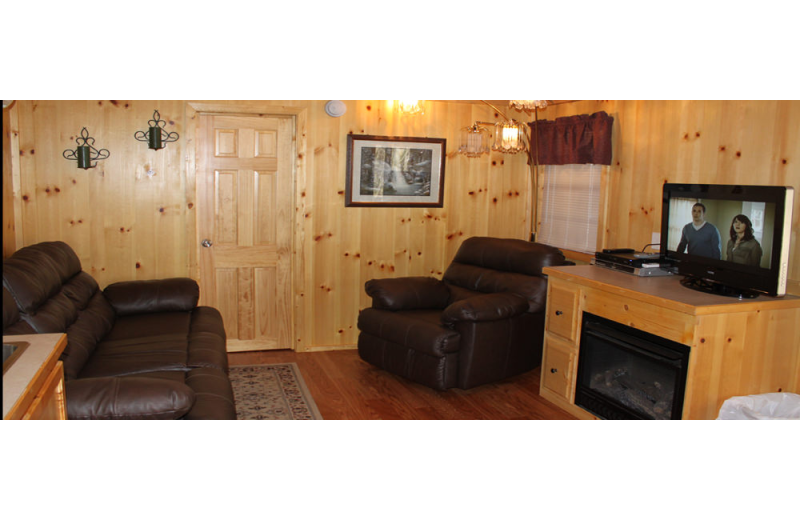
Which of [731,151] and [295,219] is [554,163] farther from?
[295,219]

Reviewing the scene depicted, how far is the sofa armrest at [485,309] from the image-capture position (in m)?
3.77

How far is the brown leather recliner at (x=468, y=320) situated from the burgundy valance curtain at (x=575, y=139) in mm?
Result: 740

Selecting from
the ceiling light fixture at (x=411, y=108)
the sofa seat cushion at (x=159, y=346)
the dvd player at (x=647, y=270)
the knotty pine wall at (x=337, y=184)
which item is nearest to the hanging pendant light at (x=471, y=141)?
the ceiling light fixture at (x=411, y=108)

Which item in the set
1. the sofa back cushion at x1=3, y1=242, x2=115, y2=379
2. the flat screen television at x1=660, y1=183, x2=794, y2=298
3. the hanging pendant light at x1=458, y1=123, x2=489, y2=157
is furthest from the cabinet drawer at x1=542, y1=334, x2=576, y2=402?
the sofa back cushion at x1=3, y1=242, x2=115, y2=379

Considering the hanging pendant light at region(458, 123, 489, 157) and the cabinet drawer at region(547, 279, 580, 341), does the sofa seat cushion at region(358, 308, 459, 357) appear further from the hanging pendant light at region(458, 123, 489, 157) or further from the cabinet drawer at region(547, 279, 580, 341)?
the hanging pendant light at region(458, 123, 489, 157)

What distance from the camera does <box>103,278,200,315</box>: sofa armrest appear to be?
3865 millimetres

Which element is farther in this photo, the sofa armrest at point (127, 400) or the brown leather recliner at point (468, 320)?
the brown leather recliner at point (468, 320)

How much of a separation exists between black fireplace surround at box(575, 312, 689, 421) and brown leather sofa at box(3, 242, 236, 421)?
1921mm

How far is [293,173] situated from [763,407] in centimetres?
337

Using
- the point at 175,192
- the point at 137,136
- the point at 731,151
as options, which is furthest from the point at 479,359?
the point at 137,136

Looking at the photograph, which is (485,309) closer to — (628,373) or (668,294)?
(628,373)

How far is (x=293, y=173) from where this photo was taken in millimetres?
4684

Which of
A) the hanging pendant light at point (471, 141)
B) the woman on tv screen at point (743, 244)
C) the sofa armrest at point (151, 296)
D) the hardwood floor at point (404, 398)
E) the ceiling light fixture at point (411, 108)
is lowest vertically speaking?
the hardwood floor at point (404, 398)

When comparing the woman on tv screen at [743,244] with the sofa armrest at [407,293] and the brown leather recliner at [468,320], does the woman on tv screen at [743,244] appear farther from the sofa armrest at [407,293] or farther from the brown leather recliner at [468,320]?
the sofa armrest at [407,293]
